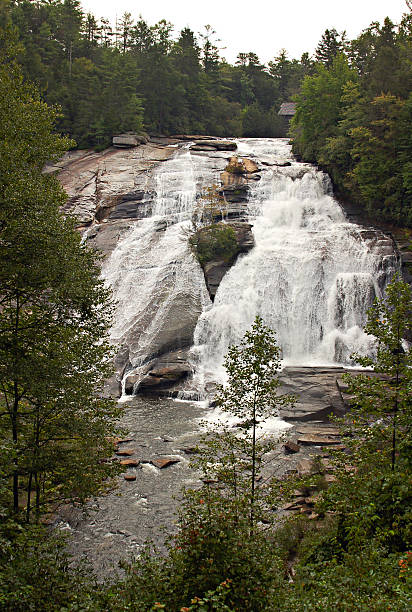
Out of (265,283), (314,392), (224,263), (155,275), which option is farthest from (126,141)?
(314,392)

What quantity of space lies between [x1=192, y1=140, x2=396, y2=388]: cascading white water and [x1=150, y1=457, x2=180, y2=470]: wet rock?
675 centimetres

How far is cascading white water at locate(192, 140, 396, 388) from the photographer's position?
23078mm

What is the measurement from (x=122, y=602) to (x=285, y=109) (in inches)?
2389

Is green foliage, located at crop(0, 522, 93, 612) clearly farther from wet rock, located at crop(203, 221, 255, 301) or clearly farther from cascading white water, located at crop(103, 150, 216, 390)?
wet rock, located at crop(203, 221, 255, 301)

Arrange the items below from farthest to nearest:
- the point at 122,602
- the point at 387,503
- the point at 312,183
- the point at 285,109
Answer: the point at 285,109 < the point at 312,183 < the point at 387,503 < the point at 122,602

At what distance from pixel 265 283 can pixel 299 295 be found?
1.94 m

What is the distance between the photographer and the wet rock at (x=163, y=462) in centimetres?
1482

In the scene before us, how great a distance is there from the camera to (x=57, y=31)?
173 feet

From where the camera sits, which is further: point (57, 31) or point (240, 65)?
point (240, 65)

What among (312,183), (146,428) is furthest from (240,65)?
(146,428)

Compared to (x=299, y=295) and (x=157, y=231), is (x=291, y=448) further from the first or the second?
(x=157, y=231)

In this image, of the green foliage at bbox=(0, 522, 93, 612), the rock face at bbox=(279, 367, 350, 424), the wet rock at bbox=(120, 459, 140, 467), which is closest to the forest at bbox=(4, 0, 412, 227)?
the rock face at bbox=(279, 367, 350, 424)

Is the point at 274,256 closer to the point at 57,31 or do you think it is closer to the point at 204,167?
the point at 204,167

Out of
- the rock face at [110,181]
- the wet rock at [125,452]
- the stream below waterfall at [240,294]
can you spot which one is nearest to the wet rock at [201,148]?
the rock face at [110,181]
